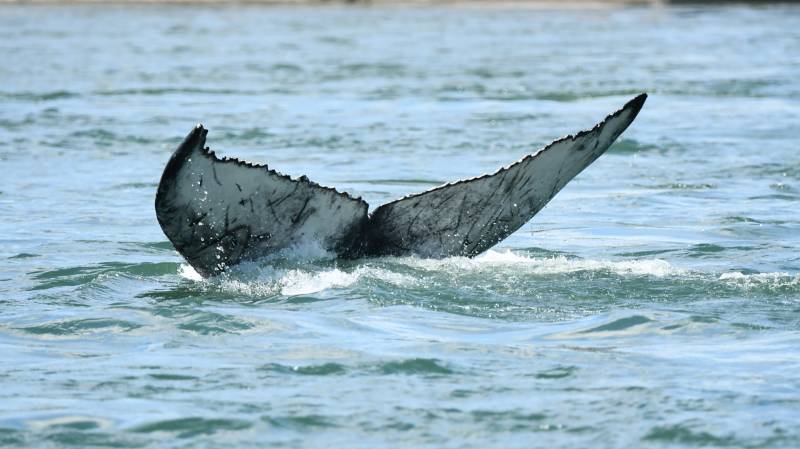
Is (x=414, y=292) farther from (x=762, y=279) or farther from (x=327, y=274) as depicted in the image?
(x=762, y=279)

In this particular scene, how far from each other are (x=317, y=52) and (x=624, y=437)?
26.3m

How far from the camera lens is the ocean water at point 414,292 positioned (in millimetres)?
6281

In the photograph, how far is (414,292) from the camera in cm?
838

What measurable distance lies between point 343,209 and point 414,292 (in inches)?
25.1

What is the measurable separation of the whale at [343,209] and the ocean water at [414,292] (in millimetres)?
180

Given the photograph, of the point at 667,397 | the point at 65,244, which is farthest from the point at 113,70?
the point at 667,397

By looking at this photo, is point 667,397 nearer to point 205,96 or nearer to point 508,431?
point 508,431

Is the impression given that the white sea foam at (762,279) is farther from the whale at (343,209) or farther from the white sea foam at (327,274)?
the whale at (343,209)

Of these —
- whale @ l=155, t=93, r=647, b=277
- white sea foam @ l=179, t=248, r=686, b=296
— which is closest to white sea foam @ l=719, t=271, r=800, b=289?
white sea foam @ l=179, t=248, r=686, b=296

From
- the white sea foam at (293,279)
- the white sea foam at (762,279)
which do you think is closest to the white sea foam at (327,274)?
the white sea foam at (293,279)

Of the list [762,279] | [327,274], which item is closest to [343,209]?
[327,274]

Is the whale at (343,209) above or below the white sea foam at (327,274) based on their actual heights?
above

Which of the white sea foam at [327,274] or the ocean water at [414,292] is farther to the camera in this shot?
the white sea foam at [327,274]

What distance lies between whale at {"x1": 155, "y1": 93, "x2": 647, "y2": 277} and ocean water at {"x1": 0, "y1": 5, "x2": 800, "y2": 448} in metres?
0.18
